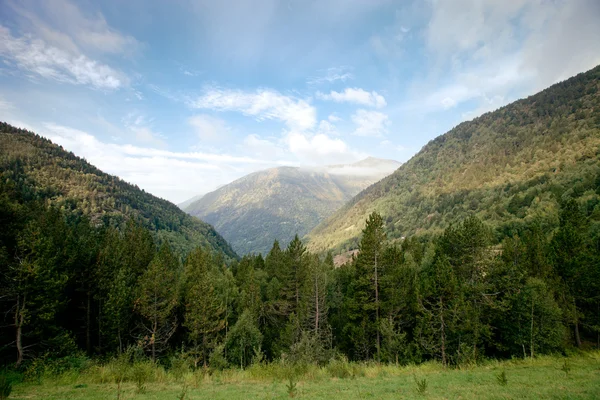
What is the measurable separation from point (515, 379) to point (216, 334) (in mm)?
36452

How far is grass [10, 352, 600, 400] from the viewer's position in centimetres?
1040

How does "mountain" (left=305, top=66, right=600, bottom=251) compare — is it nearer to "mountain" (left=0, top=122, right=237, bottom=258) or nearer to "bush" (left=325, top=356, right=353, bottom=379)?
"bush" (left=325, top=356, right=353, bottom=379)

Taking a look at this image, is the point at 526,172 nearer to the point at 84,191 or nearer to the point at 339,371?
the point at 339,371

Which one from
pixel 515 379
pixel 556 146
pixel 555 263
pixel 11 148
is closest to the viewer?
pixel 515 379

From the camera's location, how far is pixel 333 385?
12742mm

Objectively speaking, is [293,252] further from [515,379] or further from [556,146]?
[556,146]

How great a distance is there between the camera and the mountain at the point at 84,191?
123m

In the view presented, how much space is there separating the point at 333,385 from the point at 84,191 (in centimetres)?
16820

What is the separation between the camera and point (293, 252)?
152 ft

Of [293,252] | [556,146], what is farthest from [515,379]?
[556,146]

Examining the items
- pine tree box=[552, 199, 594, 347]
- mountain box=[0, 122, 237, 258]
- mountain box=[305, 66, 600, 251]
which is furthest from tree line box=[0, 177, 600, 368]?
mountain box=[0, 122, 237, 258]

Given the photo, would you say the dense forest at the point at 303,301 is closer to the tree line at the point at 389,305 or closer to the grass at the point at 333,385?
the tree line at the point at 389,305

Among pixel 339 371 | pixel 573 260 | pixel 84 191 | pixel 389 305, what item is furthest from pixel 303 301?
pixel 84 191

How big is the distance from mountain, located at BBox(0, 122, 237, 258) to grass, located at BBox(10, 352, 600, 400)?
10965 cm
